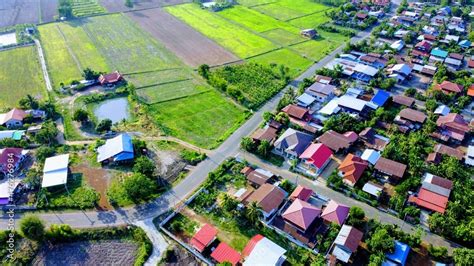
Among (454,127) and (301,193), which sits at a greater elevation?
(454,127)

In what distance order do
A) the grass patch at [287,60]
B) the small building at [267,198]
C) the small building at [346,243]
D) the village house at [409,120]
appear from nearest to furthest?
the small building at [346,243]
the small building at [267,198]
the village house at [409,120]
the grass patch at [287,60]

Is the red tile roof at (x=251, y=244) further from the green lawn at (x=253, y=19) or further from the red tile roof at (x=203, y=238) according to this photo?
the green lawn at (x=253, y=19)

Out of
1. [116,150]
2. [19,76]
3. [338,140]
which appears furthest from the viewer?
[19,76]

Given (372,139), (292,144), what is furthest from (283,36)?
(292,144)

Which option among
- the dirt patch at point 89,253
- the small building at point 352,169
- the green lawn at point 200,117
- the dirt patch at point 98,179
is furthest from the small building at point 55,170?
the small building at point 352,169

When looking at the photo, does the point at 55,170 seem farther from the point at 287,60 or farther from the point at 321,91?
the point at 287,60

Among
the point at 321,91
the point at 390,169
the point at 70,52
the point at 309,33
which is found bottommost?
the point at 390,169

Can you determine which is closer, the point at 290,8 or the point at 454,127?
the point at 454,127
